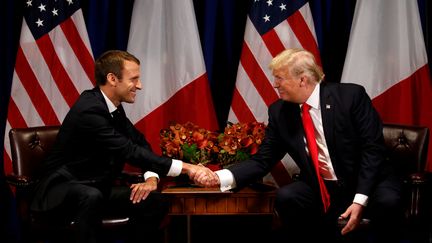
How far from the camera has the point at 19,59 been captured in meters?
4.95

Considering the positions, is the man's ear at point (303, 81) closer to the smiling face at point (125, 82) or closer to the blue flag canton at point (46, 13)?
the smiling face at point (125, 82)

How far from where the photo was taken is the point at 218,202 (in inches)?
164

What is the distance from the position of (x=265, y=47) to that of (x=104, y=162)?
1645mm

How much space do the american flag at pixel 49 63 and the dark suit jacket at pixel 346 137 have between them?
164 cm

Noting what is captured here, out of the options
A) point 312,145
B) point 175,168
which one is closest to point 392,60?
point 312,145

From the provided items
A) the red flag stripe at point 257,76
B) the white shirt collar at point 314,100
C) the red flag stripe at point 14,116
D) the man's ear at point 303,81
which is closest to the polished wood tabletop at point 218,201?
the white shirt collar at point 314,100

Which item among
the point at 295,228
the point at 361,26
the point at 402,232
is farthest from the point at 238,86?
the point at 402,232

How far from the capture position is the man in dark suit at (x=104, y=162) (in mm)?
3838

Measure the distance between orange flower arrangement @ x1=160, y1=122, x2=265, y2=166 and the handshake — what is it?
0.21 m

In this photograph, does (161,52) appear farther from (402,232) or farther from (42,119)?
(402,232)

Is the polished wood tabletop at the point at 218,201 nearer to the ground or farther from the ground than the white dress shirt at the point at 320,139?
nearer to the ground

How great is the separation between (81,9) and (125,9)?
1.16 feet

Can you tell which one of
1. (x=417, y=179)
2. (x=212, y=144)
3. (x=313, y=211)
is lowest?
(x=313, y=211)

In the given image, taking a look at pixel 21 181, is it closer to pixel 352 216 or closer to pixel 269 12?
pixel 352 216
